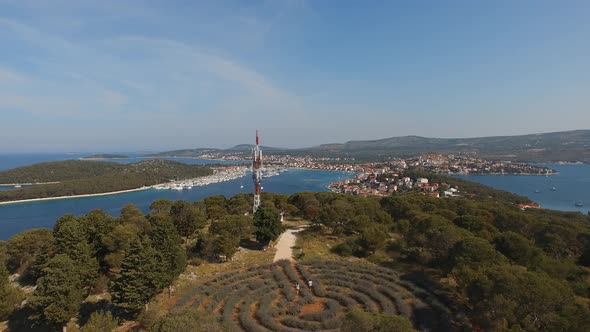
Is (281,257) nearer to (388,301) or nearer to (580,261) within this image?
(388,301)

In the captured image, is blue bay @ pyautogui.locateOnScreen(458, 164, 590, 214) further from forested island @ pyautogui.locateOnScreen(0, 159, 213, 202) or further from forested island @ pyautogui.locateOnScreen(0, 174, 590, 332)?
forested island @ pyautogui.locateOnScreen(0, 159, 213, 202)

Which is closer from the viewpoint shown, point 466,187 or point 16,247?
point 16,247

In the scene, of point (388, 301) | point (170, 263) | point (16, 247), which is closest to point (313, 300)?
point (388, 301)

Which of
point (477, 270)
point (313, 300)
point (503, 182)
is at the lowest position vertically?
point (503, 182)

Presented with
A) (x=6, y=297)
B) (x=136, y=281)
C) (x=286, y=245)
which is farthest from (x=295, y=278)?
(x=6, y=297)

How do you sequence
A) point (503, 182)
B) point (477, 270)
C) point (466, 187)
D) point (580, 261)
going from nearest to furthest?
point (477, 270), point (580, 261), point (466, 187), point (503, 182)

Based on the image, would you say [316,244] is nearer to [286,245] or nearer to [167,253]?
[286,245]

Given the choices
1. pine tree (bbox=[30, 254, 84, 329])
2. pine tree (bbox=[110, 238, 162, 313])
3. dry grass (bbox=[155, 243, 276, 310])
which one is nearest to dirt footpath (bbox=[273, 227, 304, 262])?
dry grass (bbox=[155, 243, 276, 310])
